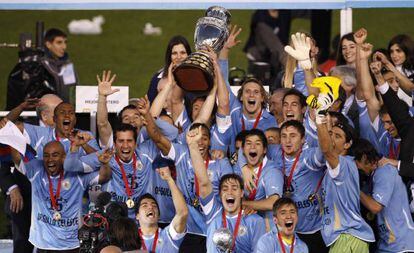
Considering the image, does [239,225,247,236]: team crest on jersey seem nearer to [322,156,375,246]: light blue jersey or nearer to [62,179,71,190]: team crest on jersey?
[322,156,375,246]: light blue jersey

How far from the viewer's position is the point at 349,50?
16.5 metres

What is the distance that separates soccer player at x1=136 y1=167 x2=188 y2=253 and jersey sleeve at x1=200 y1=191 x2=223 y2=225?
282 millimetres

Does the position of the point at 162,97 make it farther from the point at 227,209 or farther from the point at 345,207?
the point at 345,207

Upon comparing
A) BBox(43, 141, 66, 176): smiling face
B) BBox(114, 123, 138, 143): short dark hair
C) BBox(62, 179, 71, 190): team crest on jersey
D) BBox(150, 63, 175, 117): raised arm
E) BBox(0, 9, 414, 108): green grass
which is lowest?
BBox(62, 179, 71, 190): team crest on jersey

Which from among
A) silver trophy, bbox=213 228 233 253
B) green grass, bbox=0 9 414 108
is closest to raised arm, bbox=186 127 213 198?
silver trophy, bbox=213 228 233 253

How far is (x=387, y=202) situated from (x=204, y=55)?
86.0 inches

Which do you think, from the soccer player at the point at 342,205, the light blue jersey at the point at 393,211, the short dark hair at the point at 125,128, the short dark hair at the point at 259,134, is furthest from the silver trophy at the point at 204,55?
the light blue jersey at the point at 393,211

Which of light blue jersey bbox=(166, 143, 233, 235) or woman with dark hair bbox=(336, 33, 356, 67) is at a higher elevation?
woman with dark hair bbox=(336, 33, 356, 67)

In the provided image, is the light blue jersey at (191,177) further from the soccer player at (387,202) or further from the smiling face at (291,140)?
the soccer player at (387,202)

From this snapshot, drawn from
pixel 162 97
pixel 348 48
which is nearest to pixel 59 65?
pixel 162 97

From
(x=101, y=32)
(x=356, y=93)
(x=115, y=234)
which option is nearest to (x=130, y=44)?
(x=101, y=32)

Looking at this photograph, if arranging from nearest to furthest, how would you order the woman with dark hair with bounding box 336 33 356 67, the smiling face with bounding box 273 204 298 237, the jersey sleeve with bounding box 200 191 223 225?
the smiling face with bounding box 273 204 298 237 < the jersey sleeve with bounding box 200 191 223 225 < the woman with dark hair with bounding box 336 33 356 67

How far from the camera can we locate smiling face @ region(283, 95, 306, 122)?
Result: 1510 cm

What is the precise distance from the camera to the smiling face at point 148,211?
47.7 ft
